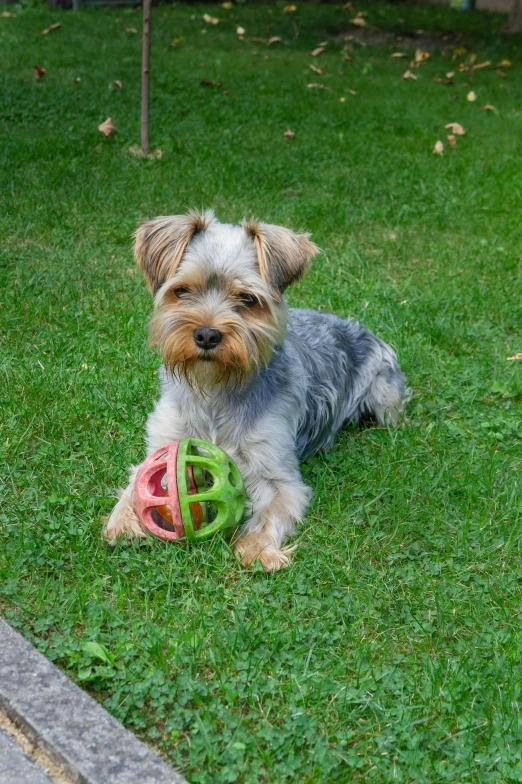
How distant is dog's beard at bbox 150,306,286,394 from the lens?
432 cm

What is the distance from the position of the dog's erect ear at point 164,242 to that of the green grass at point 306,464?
3.36 feet

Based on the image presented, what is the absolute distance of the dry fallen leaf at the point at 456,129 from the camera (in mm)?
11086

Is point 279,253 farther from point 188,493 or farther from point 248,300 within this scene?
point 188,493

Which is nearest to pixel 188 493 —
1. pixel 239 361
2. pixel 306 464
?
pixel 239 361

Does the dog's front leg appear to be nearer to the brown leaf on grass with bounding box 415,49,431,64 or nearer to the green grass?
the green grass

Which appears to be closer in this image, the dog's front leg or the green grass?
the green grass

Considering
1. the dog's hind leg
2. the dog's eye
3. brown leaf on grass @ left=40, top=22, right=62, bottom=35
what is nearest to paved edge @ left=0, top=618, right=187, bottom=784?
the dog's eye

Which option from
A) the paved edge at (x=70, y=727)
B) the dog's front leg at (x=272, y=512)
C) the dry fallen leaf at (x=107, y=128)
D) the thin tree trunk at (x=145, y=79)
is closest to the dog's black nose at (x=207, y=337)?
the dog's front leg at (x=272, y=512)

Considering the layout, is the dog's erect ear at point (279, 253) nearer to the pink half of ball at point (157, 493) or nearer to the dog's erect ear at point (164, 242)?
the dog's erect ear at point (164, 242)

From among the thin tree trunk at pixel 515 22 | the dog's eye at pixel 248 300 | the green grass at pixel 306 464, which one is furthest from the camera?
the thin tree trunk at pixel 515 22

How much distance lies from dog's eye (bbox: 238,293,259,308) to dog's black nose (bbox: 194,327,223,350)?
0.87 feet

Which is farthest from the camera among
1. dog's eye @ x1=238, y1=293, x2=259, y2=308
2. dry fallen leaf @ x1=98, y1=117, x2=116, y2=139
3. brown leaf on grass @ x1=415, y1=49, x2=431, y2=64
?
brown leaf on grass @ x1=415, y1=49, x2=431, y2=64

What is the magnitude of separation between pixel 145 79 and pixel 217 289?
5.33m

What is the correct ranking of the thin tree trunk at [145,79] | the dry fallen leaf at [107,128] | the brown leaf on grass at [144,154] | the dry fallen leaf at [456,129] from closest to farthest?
1. the thin tree trunk at [145,79]
2. the brown leaf on grass at [144,154]
3. the dry fallen leaf at [107,128]
4. the dry fallen leaf at [456,129]
